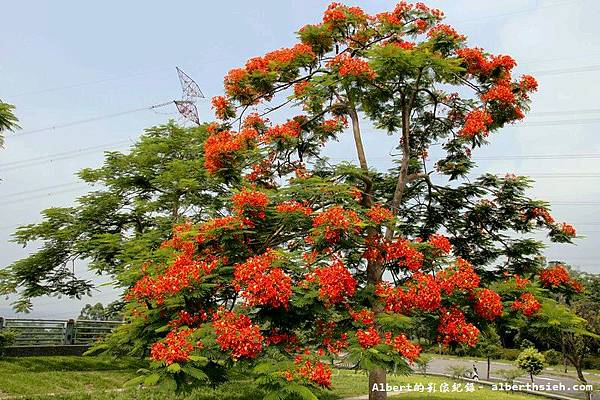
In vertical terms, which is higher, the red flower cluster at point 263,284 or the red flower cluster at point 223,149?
the red flower cluster at point 223,149

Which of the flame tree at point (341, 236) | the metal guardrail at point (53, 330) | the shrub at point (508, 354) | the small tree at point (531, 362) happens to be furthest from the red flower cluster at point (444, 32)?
the shrub at point (508, 354)

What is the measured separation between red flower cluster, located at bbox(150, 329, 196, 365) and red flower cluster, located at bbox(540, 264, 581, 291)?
286 inches

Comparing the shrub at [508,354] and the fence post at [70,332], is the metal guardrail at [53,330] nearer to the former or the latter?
the fence post at [70,332]

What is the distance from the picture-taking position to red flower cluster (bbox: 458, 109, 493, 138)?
9906mm

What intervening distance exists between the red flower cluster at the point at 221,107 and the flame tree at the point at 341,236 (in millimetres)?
24

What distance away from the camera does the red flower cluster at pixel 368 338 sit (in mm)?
6789

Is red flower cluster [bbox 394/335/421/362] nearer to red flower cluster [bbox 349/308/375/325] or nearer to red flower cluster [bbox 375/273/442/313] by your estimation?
red flower cluster [bbox 349/308/375/325]

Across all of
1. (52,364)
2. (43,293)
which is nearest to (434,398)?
(52,364)

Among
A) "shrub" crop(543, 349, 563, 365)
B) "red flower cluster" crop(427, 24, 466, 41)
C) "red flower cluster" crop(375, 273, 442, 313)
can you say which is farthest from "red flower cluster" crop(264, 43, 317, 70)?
"shrub" crop(543, 349, 563, 365)

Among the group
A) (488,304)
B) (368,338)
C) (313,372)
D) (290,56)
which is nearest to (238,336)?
(313,372)

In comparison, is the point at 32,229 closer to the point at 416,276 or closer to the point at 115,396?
the point at 115,396

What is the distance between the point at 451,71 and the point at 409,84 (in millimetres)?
1443

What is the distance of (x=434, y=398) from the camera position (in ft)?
45.4

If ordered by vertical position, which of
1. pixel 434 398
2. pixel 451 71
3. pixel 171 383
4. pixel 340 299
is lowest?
pixel 434 398
